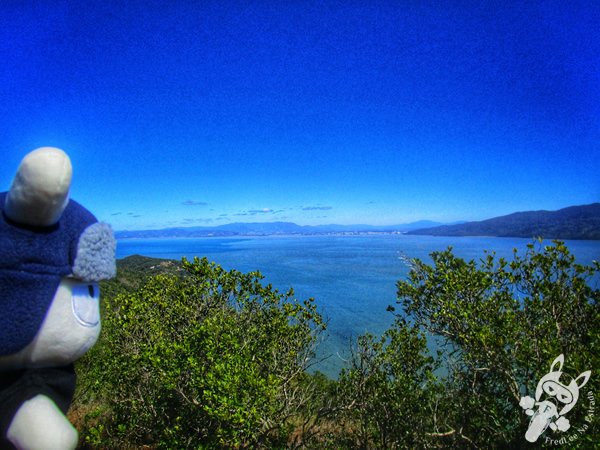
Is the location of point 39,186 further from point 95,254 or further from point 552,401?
point 552,401

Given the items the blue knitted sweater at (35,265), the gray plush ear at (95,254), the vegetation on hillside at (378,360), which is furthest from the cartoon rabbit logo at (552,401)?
the blue knitted sweater at (35,265)

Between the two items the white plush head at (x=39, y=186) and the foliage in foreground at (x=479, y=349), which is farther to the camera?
the foliage in foreground at (x=479, y=349)

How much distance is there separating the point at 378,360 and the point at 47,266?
7.29m

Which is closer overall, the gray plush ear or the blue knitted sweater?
the blue knitted sweater

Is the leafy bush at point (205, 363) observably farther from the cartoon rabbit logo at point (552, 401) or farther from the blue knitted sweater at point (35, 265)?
the cartoon rabbit logo at point (552, 401)

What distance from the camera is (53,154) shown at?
1.85m

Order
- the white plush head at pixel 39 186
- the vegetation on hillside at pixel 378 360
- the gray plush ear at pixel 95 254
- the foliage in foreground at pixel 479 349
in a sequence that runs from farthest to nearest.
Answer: the foliage in foreground at pixel 479 349 < the vegetation on hillside at pixel 378 360 < the gray plush ear at pixel 95 254 < the white plush head at pixel 39 186

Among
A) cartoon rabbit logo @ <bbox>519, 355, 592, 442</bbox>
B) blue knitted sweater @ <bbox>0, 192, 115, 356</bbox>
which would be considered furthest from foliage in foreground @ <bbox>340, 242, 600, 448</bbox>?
blue knitted sweater @ <bbox>0, 192, 115, 356</bbox>

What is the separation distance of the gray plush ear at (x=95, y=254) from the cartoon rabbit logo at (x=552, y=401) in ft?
19.1

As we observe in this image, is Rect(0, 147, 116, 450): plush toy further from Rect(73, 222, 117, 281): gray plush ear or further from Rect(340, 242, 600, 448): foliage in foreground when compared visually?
Rect(340, 242, 600, 448): foliage in foreground

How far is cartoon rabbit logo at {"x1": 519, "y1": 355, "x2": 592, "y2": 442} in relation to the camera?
15.4 feet

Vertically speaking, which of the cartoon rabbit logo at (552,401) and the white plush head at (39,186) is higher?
the white plush head at (39,186)

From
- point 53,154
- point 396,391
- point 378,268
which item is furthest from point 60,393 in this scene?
point 378,268

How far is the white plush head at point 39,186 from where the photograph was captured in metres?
1.79
